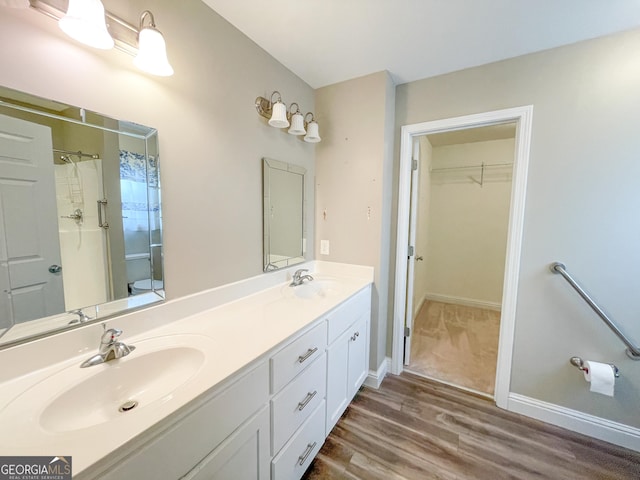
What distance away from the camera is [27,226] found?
83cm

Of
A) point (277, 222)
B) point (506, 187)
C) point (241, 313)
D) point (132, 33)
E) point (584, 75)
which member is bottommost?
point (241, 313)

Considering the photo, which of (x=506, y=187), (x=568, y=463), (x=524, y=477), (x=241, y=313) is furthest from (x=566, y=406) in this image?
(x=506, y=187)

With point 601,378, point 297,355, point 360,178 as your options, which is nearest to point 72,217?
point 297,355

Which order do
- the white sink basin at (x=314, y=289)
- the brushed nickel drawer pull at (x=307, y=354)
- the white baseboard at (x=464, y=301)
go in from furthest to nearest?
the white baseboard at (x=464, y=301) → the white sink basin at (x=314, y=289) → the brushed nickel drawer pull at (x=307, y=354)

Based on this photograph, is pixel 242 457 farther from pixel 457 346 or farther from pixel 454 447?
pixel 457 346

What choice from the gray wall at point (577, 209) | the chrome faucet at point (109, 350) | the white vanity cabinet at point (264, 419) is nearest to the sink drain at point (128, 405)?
the chrome faucet at point (109, 350)

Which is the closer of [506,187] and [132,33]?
[132,33]

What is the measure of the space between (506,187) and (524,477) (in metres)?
3.34

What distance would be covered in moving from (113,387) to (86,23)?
1.20 metres

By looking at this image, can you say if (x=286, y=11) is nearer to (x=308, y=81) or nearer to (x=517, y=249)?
(x=308, y=81)

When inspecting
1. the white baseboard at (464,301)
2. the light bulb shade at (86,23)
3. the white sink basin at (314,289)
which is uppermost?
the light bulb shade at (86,23)

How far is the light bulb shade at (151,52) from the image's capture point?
3.10ft

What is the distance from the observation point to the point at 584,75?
1522 millimetres

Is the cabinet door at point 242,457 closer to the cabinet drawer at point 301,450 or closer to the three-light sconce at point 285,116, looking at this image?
the cabinet drawer at point 301,450
